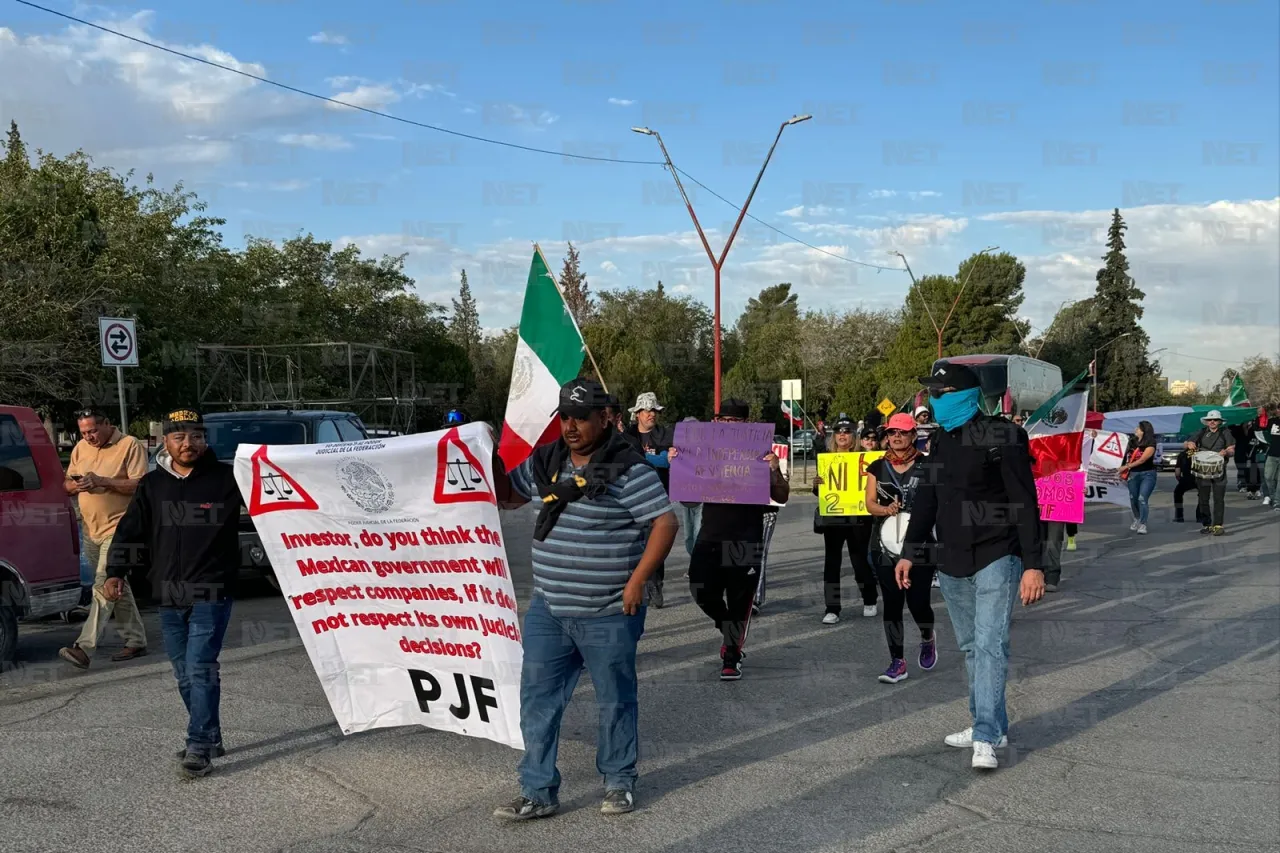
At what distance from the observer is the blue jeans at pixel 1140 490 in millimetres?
16547

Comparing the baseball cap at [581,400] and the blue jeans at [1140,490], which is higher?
the baseball cap at [581,400]

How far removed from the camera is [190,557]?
5.30 metres

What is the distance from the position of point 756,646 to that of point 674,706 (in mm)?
1932

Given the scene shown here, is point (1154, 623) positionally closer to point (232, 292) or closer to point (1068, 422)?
point (1068, 422)

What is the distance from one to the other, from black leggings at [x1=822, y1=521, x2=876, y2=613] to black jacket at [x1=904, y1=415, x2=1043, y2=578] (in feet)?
10.9

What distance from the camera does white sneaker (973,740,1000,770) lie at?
520cm

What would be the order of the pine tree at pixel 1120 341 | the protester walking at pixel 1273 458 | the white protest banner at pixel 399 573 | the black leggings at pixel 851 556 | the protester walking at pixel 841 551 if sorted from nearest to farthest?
the white protest banner at pixel 399 573
the protester walking at pixel 841 551
the black leggings at pixel 851 556
the protester walking at pixel 1273 458
the pine tree at pixel 1120 341

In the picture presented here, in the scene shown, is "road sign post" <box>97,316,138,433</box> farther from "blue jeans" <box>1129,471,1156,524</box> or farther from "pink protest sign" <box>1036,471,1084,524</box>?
"blue jeans" <box>1129,471,1156,524</box>

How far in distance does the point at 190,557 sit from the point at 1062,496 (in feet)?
24.0

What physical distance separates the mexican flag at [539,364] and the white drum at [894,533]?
2459mm

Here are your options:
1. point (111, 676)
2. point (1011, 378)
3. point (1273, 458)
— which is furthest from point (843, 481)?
point (1011, 378)

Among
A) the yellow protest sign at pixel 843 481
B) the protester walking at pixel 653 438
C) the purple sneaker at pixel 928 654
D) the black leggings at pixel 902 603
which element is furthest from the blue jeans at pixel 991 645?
the protester walking at pixel 653 438

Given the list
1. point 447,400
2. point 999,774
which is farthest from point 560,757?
point 447,400

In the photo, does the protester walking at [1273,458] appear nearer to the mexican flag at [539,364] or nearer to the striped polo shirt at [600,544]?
the mexican flag at [539,364]
